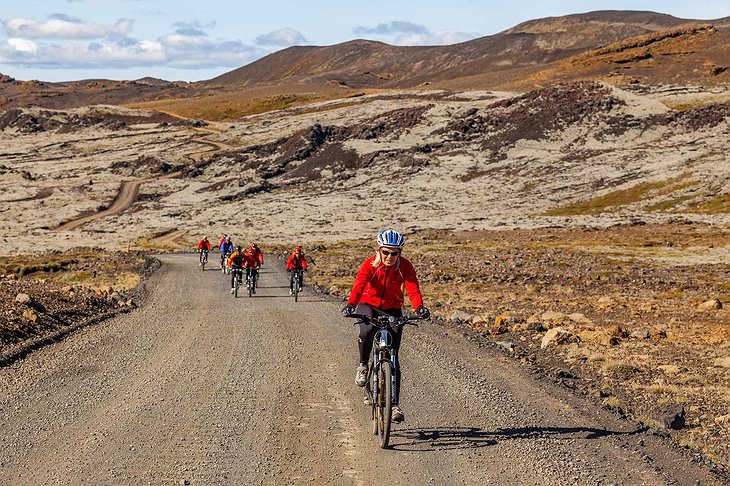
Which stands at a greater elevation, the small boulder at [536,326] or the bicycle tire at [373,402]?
the bicycle tire at [373,402]

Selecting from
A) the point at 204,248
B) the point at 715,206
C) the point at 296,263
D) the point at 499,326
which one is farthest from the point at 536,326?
the point at 715,206

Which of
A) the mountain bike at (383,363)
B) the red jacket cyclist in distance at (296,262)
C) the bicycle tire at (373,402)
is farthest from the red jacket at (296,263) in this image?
the mountain bike at (383,363)

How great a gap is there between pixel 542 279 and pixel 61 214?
81968 mm

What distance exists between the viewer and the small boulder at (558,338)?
18891 millimetres

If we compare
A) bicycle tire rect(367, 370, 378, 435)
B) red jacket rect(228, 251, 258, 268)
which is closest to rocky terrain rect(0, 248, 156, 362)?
red jacket rect(228, 251, 258, 268)

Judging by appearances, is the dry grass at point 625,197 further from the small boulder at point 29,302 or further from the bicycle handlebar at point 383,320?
the bicycle handlebar at point 383,320

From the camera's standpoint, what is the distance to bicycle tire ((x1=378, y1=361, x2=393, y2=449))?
10.5m

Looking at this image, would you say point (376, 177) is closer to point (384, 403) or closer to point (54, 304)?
point (54, 304)

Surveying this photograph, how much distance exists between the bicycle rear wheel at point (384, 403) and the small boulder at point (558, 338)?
902 cm

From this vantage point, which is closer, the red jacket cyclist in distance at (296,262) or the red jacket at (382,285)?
the red jacket at (382,285)

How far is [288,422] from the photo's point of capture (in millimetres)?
12000

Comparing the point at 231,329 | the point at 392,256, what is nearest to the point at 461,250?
the point at 231,329

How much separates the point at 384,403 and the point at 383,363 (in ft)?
1.92

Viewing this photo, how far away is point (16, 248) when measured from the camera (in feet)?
245
